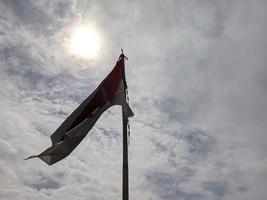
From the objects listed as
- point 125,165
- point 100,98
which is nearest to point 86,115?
point 100,98

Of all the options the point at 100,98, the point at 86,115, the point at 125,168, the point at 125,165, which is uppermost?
the point at 100,98

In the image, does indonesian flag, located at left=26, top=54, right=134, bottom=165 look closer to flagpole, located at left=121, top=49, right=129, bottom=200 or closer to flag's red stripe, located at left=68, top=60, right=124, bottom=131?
flag's red stripe, located at left=68, top=60, right=124, bottom=131

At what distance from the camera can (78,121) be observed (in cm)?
2105

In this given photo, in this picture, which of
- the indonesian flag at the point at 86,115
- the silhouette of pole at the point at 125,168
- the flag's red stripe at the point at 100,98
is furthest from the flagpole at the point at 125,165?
the flag's red stripe at the point at 100,98

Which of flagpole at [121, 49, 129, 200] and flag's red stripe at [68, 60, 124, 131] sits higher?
flag's red stripe at [68, 60, 124, 131]

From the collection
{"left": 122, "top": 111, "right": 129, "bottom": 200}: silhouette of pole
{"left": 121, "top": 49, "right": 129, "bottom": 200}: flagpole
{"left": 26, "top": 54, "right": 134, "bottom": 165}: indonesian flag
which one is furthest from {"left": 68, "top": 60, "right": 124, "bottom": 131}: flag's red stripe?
{"left": 122, "top": 111, "right": 129, "bottom": 200}: silhouette of pole

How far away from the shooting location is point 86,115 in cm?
2112

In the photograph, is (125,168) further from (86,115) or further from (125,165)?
(86,115)

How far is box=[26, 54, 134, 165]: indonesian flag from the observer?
20.0 m

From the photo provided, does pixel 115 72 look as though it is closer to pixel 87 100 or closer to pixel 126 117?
pixel 87 100

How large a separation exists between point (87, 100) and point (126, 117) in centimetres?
385

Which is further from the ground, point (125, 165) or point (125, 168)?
point (125, 165)

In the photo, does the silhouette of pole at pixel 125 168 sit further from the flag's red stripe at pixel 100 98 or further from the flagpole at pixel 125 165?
the flag's red stripe at pixel 100 98

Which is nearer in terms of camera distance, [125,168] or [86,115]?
[125,168]
